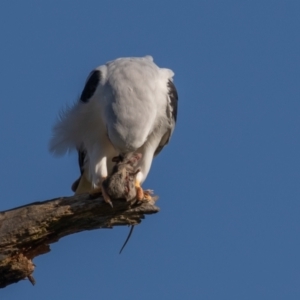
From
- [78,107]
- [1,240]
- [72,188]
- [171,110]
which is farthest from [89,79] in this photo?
[1,240]

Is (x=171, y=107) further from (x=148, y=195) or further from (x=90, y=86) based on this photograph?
(x=148, y=195)

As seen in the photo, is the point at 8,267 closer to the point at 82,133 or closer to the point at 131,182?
the point at 131,182

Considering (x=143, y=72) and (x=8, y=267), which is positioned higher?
(x=143, y=72)

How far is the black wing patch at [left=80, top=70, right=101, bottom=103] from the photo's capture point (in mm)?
10500

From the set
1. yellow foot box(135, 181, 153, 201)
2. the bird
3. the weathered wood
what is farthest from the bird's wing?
the weathered wood

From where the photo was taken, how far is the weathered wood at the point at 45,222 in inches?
336

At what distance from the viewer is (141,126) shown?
9734 mm

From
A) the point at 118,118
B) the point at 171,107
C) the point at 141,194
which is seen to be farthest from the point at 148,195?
the point at 171,107

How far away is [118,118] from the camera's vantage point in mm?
9695

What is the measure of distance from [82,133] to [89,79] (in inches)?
28.5

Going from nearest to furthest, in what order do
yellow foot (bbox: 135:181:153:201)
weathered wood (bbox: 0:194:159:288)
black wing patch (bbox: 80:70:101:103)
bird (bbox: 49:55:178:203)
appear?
weathered wood (bbox: 0:194:159:288) → yellow foot (bbox: 135:181:153:201) → bird (bbox: 49:55:178:203) → black wing patch (bbox: 80:70:101:103)

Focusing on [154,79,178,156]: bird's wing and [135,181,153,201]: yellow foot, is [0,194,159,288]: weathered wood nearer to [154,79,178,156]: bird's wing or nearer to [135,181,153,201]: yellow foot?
[135,181,153,201]: yellow foot

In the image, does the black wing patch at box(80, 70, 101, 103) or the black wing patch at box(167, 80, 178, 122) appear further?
the black wing patch at box(167, 80, 178, 122)

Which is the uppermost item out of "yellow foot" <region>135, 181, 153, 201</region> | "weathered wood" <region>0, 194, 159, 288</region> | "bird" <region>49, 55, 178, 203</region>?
"bird" <region>49, 55, 178, 203</region>
